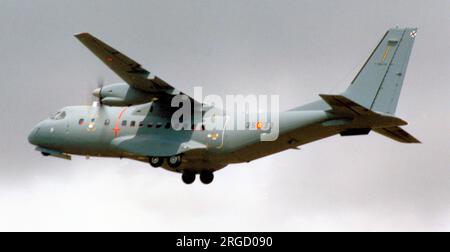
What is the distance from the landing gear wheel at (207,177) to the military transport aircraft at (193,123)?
0.13 ft

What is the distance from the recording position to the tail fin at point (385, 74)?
111ft

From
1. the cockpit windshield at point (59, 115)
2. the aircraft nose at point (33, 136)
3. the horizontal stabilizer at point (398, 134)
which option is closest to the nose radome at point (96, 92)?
the cockpit windshield at point (59, 115)

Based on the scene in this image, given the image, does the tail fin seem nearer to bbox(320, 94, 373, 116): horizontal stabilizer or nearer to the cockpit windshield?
bbox(320, 94, 373, 116): horizontal stabilizer

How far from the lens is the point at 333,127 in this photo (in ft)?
112

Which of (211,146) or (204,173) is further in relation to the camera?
(204,173)

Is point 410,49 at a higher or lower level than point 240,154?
higher

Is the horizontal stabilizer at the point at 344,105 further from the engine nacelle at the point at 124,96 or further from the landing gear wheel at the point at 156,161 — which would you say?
the engine nacelle at the point at 124,96

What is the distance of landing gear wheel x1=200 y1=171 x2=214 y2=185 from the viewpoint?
39219 mm

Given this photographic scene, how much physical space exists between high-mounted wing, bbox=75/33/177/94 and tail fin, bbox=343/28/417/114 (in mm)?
7212

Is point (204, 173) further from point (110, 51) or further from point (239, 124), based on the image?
point (110, 51)

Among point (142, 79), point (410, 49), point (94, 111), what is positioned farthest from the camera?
point (94, 111)

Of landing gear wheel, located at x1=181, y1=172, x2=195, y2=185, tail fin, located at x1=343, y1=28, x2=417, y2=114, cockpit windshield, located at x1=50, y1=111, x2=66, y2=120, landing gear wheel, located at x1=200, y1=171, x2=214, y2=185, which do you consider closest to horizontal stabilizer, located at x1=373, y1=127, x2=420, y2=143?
tail fin, located at x1=343, y1=28, x2=417, y2=114

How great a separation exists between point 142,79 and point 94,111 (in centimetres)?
362

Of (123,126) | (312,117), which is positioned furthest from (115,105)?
(312,117)
